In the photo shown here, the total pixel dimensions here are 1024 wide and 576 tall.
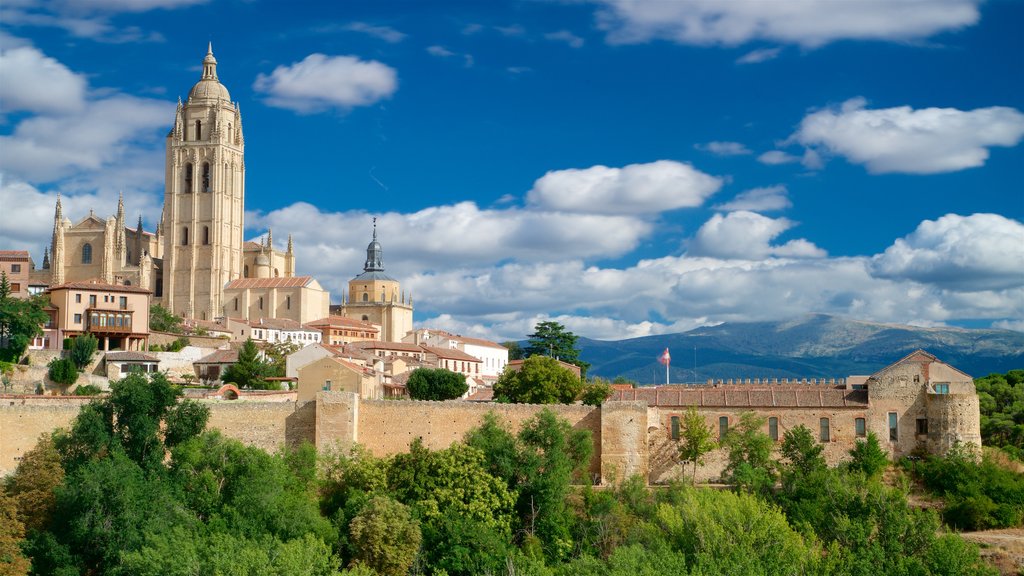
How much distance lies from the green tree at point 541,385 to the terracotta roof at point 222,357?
21.7 m

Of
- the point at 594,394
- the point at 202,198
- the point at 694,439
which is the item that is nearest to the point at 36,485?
the point at 594,394

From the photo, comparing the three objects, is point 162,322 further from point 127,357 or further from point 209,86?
point 209,86

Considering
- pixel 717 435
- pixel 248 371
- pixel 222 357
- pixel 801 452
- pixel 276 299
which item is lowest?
pixel 801 452

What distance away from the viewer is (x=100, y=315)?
246 ft

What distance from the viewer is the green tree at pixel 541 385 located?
5662cm

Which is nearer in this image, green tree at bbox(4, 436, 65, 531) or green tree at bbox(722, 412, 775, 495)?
green tree at bbox(4, 436, 65, 531)

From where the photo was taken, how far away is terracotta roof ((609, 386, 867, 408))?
50.5 metres

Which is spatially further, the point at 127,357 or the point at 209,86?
the point at 209,86

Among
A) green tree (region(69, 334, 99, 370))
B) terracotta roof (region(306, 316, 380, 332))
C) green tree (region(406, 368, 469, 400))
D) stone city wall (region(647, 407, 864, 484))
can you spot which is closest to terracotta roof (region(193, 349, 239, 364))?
green tree (region(69, 334, 99, 370))

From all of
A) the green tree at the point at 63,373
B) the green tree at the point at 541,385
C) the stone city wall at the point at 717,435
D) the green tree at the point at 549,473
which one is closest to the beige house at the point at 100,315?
the green tree at the point at 63,373

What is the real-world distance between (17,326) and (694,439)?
40677 millimetres

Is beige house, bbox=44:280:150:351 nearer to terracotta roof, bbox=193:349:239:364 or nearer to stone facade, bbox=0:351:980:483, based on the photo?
terracotta roof, bbox=193:349:239:364

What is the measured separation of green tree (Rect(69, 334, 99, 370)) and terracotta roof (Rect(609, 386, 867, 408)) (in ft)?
110

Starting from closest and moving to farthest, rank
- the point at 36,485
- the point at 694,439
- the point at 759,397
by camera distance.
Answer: the point at 36,485 < the point at 694,439 < the point at 759,397
